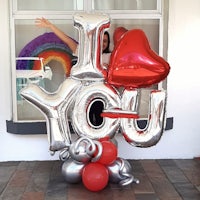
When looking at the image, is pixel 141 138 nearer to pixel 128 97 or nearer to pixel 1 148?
pixel 128 97

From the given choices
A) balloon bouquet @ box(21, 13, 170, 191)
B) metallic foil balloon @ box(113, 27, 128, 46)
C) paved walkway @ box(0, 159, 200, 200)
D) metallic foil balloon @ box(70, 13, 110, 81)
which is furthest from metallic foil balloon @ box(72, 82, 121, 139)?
metallic foil balloon @ box(113, 27, 128, 46)

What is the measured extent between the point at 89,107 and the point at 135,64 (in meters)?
0.55

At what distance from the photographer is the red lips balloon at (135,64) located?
3426 millimetres

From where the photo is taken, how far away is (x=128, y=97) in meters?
3.51

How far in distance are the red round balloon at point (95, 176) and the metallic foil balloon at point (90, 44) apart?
0.74 metres

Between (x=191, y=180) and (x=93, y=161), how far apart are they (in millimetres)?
953

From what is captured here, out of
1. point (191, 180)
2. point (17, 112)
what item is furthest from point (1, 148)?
point (191, 180)

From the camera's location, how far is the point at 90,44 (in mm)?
3545

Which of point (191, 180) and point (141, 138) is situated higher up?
point (141, 138)

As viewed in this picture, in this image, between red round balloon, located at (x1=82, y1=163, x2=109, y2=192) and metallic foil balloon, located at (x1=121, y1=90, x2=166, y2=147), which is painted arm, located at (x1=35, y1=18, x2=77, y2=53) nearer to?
metallic foil balloon, located at (x1=121, y1=90, x2=166, y2=147)

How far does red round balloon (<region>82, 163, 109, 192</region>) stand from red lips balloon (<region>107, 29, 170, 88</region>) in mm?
725

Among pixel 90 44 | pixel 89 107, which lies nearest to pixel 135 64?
pixel 90 44

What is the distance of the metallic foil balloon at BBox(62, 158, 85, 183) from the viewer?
11.7ft

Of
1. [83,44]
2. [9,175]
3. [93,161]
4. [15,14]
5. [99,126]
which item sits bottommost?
[9,175]
